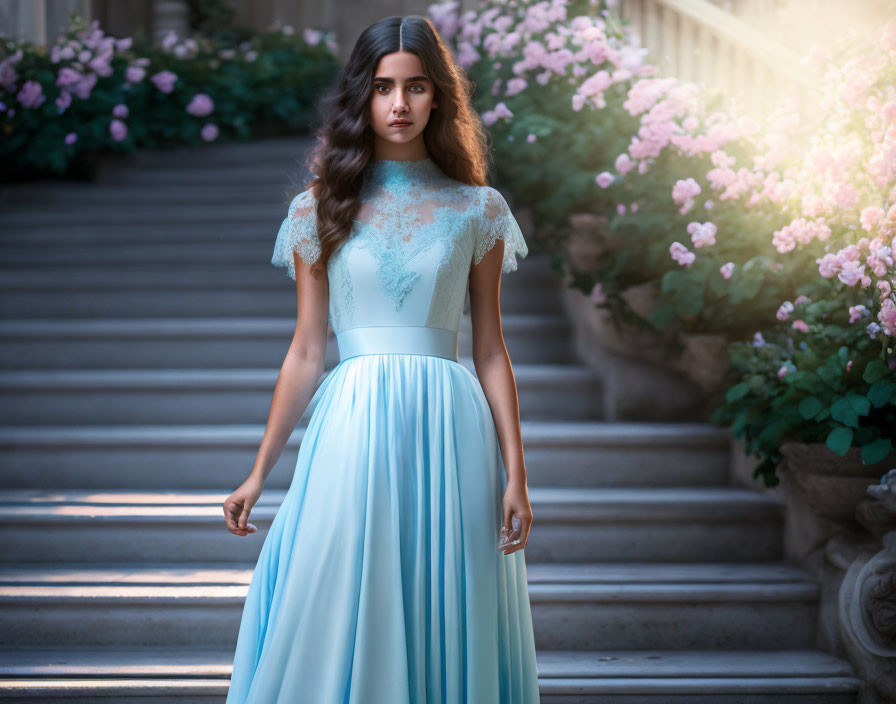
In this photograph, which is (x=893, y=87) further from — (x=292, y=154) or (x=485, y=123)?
(x=292, y=154)

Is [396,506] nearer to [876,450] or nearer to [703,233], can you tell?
[876,450]

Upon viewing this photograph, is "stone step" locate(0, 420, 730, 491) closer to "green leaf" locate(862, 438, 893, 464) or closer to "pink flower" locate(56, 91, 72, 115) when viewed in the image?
"green leaf" locate(862, 438, 893, 464)

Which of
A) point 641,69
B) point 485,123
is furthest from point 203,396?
point 641,69

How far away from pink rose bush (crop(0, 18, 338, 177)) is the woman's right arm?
3.90 meters

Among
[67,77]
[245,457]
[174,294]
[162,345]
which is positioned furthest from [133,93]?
[245,457]

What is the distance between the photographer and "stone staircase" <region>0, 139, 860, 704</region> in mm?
2658

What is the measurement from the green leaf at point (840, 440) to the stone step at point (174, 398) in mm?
1349

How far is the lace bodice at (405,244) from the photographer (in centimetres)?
175

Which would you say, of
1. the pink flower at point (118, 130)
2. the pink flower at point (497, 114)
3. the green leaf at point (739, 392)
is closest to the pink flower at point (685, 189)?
the green leaf at point (739, 392)

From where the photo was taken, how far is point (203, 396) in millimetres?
3697

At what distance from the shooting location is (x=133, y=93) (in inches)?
222

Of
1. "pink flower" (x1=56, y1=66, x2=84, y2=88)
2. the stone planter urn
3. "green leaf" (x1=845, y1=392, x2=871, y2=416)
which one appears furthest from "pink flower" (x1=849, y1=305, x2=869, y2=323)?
"pink flower" (x1=56, y1=66, x2=84, y2=88)

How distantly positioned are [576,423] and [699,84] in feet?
4.85

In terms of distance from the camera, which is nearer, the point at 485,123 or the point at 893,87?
the point at 893,87
